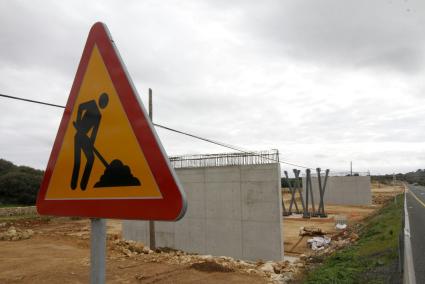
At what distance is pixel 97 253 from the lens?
1469 mm

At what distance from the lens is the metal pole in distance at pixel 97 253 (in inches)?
57.2

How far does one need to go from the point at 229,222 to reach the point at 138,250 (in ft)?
12.9

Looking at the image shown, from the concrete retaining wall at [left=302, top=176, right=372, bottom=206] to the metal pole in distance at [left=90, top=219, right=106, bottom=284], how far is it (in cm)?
4067

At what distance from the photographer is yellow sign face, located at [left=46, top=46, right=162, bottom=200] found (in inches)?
54.5

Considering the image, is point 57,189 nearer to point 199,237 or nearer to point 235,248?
point 235,248

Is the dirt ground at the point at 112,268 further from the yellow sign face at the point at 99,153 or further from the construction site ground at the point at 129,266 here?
the yellow sign face at the point at 99,153

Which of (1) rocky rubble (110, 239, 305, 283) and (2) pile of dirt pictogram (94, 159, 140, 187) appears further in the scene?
(1) rocky rubble (110, 239, 305, 283)

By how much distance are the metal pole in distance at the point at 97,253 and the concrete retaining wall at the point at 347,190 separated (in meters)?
40.7

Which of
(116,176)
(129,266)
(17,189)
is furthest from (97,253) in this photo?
(17,189)

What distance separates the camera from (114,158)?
4.79ft

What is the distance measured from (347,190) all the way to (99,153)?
43.6 m

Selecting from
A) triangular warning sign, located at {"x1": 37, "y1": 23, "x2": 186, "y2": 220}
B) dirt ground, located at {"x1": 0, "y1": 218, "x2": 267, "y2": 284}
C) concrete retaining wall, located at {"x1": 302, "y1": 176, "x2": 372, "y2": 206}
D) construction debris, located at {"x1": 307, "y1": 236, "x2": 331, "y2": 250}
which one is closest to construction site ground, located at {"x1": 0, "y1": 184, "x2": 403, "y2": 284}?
dirt ground, located at {"x1": 0, "y1": 218, "x2": 267, "y2": 284}

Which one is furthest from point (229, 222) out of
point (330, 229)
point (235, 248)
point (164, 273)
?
point (330, 229)

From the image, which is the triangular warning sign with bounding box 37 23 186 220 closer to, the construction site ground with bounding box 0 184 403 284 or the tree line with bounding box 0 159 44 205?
the construction site ground with bounding box 0 184 403 284
